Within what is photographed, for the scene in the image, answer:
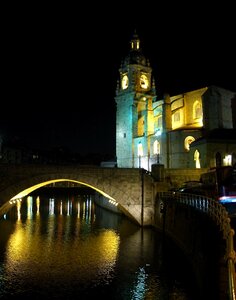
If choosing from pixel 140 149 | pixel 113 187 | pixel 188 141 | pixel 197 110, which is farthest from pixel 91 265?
pixel 140 149

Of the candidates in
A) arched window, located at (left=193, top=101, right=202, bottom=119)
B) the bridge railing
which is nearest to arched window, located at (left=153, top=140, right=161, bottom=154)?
arched window, located at (left=193, top=101, right=202, bottom=119)

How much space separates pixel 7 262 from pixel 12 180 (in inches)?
441

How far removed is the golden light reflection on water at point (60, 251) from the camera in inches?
816

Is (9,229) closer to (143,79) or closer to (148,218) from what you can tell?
(148,218)

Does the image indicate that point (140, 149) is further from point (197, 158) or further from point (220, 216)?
point (220, 216)

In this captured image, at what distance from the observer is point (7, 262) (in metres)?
22.5

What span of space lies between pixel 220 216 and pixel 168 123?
1699 inches

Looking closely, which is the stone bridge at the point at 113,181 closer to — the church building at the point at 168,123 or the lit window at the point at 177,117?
the church building at the point at 168,123

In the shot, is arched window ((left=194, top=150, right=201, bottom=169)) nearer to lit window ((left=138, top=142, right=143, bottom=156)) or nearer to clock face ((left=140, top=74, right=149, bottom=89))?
lit window ((left=138, top=142, right=143, bottom=156))

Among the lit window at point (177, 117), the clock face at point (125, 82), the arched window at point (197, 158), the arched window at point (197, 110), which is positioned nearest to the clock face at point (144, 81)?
the clock face at point (125, 82)

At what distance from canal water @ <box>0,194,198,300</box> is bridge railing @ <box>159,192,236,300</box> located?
3.85 meters

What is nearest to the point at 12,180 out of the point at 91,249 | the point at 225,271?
the point at 91,249

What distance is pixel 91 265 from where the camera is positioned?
22.0 meters

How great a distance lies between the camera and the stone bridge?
33.8 m
